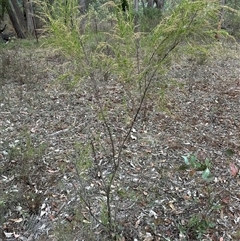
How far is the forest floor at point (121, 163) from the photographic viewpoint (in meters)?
2.35

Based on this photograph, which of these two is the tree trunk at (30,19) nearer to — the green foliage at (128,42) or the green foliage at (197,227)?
the green foliage at (128,42)

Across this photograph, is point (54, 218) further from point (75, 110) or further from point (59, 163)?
A: point (75, 110)

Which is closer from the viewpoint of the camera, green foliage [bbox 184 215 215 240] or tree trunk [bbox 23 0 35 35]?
green foliage [bbox 184 215 215 240]

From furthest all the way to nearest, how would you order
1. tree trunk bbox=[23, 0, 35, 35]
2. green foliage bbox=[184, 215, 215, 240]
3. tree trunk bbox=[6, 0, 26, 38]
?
1. tree trunk bbox=[23, 0, 35, 35]
2. tree trunk bbox=[6, 0, 26, 38]
3. green foliage bbox=[184, 215, 215, 240]

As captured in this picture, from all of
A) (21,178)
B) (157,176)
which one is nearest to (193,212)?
(157,176)

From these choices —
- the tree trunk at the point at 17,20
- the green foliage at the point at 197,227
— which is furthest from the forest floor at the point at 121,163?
the tree trunk at the point at 17,20

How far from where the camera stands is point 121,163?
2979 mm

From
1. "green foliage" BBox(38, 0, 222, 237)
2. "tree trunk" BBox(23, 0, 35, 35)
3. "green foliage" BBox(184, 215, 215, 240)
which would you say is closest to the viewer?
"green foliage" BBox(38, 0, 222, 237)

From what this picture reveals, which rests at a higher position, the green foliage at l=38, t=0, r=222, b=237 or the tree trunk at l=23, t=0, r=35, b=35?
the green foliage at l=38, t=0, r=222, b=237

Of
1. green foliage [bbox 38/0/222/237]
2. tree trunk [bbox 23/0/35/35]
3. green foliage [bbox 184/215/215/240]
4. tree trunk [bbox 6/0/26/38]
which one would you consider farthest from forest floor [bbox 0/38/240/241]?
tree trunk [bbox 23/0/35/35]

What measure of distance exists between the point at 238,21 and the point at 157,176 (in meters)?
7.06

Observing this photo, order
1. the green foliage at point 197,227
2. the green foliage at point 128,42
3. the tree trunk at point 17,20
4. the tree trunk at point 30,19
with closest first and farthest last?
the green foliage at point 128,42 → the green foliage at point 197,227 → the tree trunk at point 17,20 → the tree trunk at point 30,19

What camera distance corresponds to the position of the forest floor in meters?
2.35

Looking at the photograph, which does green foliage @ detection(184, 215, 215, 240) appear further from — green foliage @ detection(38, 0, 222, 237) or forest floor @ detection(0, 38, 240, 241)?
green foliage @ detection(38, 0, 222, 237)
